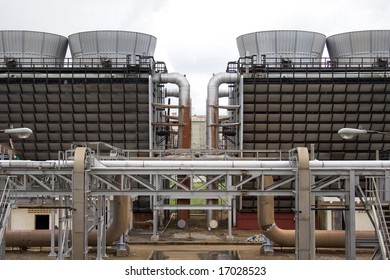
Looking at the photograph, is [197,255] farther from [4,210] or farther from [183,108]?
[183,108]

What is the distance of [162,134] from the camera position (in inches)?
1953

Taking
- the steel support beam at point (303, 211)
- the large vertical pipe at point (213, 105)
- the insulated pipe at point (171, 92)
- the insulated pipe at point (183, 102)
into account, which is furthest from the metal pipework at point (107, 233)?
the insulated pipe at point (171, 92)

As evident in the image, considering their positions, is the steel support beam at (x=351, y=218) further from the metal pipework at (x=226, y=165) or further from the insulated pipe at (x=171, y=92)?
the insulated pipe at (x=171, y=92)

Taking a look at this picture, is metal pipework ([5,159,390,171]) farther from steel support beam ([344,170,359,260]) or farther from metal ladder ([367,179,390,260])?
metal ladder ([367,179,390,260])

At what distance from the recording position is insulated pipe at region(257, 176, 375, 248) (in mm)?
29562

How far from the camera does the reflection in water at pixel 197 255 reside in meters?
33.9

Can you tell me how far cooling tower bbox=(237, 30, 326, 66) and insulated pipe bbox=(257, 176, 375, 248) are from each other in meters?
21.1

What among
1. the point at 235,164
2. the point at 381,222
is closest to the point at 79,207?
the point at 235,164

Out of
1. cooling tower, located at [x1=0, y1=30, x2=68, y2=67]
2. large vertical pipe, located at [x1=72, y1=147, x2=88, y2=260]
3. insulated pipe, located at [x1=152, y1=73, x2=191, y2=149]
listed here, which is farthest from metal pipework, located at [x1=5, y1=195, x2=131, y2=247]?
cooling tower, located at [x1=0, y1=30, x2=68, y2=67]

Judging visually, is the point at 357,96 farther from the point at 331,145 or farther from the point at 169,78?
the point at 169,78

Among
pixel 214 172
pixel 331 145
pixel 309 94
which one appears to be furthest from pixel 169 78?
pixel 214 172

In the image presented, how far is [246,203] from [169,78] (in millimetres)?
13934

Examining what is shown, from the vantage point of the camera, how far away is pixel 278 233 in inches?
1294

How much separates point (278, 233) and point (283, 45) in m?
24.0
